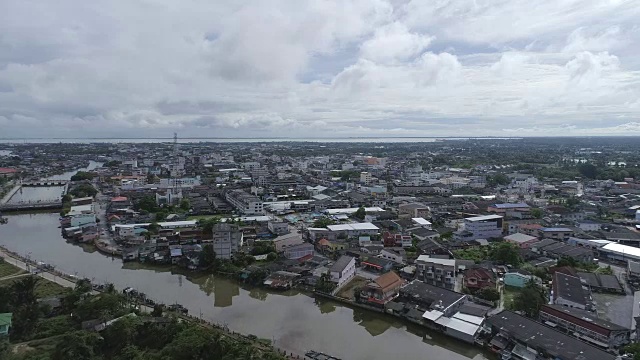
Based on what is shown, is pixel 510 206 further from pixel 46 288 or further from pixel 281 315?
pixel 46 288

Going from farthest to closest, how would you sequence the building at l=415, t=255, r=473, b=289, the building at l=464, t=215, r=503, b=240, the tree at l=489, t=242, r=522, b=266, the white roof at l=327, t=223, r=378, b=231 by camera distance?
1. the white roof at l=327, t=223, r=378, b=231
2. the building at l=464, t=215, r=503, b=240
3. the tree at l=489, t=242, r=522, b=266
4. the building at l=415, t=255, r=473, b=289

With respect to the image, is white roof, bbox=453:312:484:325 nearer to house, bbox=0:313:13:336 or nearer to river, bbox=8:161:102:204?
house, bbox=0:313:13:336

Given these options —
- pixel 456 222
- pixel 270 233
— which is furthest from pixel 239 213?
pixel 456 222

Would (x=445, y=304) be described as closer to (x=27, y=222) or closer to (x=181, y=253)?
(x=181, y=253)

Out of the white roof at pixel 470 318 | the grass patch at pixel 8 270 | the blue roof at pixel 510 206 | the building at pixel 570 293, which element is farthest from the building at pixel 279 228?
the blue roof at pixel 510 206

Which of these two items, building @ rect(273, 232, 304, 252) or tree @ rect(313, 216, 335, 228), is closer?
building @ rect(273, 232, 304, 252)

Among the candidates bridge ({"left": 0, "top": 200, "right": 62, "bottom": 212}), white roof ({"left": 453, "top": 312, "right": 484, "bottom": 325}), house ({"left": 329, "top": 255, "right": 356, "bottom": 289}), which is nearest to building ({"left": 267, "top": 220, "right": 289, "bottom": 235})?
house ({"left": 329, "top": 255, "right": 356, "bottom": 289})

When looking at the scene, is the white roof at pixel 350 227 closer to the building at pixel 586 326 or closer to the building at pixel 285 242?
the building at pixel 285 242
